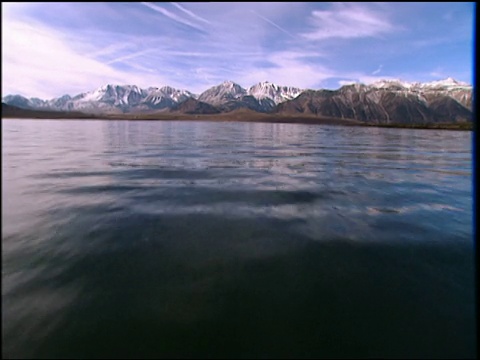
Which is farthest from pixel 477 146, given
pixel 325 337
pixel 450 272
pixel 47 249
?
pixel 47 249

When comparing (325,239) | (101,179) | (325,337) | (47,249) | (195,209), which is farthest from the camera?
(101,179)

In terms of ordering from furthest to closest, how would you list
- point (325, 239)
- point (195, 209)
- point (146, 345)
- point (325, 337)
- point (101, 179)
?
point (101, 179) → point (195, 209) → point (325, 239) → point (325, 337) → point (146, 345)

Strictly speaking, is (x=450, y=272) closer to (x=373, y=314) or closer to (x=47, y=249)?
(x=373, y=314)

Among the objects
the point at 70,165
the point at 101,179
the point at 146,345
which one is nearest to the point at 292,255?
the point at 146,345

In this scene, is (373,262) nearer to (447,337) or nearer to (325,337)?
(447,337)

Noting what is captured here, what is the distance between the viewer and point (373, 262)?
848 centimetres

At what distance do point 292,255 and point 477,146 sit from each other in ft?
21.1

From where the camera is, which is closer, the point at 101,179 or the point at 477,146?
the point at 477,146

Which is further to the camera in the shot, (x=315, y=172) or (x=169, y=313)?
(x=315, y=172)

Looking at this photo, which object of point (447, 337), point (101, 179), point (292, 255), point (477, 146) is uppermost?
point (477, 146)

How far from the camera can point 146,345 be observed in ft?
17.6

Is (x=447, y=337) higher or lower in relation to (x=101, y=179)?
lower

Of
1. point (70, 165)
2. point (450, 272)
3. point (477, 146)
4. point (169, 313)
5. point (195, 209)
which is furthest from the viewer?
point (70, 165)

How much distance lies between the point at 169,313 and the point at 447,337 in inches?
225
